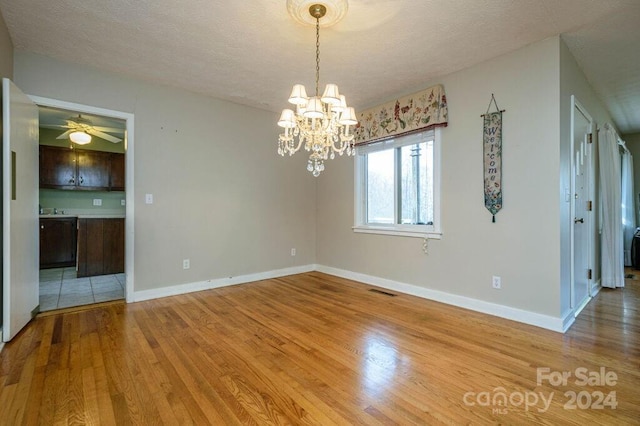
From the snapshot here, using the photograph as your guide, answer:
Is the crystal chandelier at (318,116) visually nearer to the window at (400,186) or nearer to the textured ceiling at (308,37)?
the textured ceiling at (308,37)

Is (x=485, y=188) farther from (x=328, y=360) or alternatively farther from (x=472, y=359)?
(x=328, y=360)

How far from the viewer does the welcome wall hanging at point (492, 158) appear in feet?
9.82

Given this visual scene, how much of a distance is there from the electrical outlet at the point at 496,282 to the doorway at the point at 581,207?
625mm

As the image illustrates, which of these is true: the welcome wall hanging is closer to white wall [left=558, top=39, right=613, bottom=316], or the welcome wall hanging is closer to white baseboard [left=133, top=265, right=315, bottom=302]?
white wall [left=558, top=39, right=613, bottom=316]

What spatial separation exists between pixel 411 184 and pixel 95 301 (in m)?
4.05

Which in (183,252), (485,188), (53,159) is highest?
(53,159)

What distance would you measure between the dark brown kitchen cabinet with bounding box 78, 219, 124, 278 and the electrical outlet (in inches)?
213

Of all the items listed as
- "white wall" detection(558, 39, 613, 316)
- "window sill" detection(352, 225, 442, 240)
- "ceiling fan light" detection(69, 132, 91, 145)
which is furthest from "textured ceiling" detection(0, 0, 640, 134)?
"ceiling fan light" detection(69, 132, 91, 145)

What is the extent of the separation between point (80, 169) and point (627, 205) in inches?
409

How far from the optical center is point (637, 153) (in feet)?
20.2

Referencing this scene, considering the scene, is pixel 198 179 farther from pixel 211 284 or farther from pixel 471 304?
pixel 471 304

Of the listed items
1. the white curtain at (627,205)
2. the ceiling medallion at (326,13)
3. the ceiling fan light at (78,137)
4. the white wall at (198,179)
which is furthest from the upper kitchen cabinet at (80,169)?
the white curtain at (627,205)

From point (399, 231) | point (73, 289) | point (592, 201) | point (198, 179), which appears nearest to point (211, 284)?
point (198, 179)

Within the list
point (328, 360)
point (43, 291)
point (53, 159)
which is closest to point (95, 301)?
point (43, 291)
